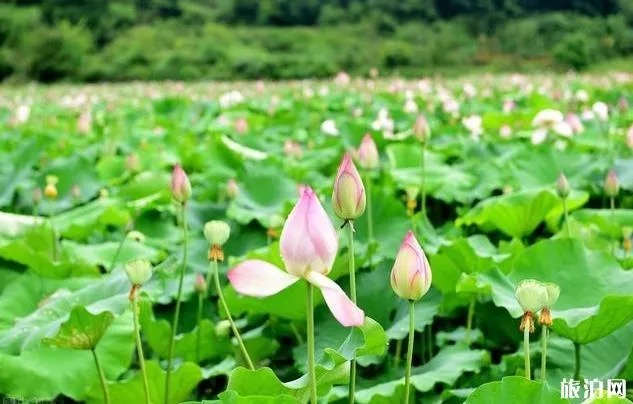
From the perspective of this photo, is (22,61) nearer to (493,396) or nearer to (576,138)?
(576,138)

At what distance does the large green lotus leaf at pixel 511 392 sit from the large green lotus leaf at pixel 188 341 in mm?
611

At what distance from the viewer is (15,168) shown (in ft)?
7.04

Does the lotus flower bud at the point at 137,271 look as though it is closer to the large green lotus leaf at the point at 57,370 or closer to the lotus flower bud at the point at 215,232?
the lotus flower bud at the point at 215,232

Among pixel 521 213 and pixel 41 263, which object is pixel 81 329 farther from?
pixel 521 213

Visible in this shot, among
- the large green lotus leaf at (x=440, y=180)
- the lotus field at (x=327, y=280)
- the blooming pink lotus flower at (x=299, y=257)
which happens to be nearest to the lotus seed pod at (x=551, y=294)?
the lotus field at (x=327, y=280)

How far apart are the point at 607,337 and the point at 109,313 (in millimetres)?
554

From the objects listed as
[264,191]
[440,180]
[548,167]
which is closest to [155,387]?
[264,191]

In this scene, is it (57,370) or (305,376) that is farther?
(57,370)

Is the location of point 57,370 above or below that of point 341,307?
below

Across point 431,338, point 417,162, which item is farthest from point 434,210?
point 431,338

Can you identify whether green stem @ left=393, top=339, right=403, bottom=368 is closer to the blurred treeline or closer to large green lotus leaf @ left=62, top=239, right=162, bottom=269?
large green lotus leaf @ left=62, top=239, right=162, bottom=269

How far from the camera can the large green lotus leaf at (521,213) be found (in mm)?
1418

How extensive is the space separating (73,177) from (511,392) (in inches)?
68.9

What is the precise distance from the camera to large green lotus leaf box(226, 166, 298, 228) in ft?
5.83
